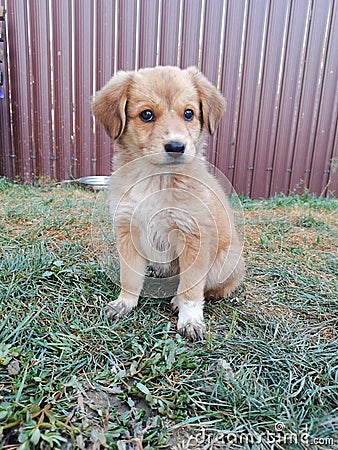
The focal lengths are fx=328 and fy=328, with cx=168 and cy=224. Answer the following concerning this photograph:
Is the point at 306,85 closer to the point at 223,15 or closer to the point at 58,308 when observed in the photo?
the point at 223,15

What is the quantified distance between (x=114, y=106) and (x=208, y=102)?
0.57 metres

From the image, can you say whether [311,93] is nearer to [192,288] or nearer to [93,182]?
[93,182]

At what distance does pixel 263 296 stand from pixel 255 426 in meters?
1.04

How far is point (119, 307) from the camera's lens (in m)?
1.92

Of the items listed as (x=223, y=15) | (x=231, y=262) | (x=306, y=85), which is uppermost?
(x=223, y=15)

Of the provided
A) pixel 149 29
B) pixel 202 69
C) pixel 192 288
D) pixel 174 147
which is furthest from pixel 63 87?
pixel 192 288

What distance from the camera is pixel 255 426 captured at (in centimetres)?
125

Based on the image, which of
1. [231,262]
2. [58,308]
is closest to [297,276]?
[231,262]

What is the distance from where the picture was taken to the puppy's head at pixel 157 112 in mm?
1716

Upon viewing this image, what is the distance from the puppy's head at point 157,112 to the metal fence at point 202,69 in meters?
3.53

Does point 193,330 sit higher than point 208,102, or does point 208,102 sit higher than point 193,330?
point 208,102
